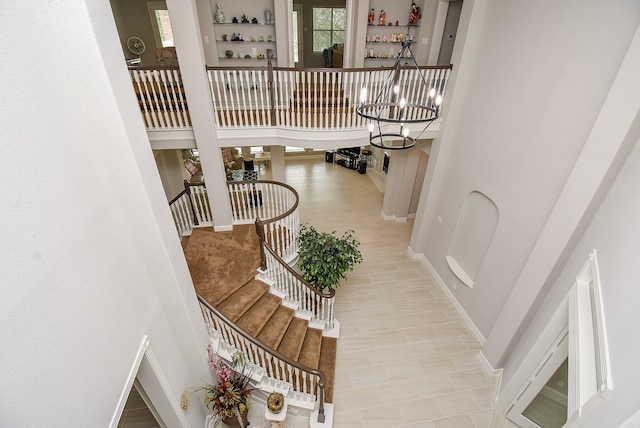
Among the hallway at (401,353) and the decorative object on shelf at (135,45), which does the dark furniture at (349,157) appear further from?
the decorative object on shelf at (135,45)

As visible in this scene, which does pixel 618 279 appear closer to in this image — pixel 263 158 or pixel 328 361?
pixel 328 361

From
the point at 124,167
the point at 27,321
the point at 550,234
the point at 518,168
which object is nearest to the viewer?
the point at 27,321

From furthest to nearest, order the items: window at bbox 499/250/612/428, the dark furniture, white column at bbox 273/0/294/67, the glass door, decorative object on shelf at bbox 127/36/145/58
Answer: the dark furniture
decorative object on shelf at bbox 127/36/145/58
white column at bbox 273/0/294/67
the glass door
window at bbox 499/250/612/428

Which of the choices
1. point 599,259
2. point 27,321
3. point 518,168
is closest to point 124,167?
point 27,321

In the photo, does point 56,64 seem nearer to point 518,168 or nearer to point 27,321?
point 27,321

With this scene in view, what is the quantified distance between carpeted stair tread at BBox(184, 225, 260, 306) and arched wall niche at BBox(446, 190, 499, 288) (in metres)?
3.98

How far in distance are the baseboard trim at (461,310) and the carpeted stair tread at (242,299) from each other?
12.5 ft

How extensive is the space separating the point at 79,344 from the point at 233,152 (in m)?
8.63

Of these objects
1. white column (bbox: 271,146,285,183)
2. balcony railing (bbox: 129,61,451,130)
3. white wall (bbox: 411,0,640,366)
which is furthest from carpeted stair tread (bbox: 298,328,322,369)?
balcony railing (bbox: 129,61,451,130)

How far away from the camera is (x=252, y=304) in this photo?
14.9 feet

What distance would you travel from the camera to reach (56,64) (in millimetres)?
1558

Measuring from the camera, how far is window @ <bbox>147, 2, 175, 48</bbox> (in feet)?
24.0

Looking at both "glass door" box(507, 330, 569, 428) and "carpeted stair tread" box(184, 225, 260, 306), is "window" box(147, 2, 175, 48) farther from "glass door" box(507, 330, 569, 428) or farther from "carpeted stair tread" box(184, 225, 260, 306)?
"glass door" box(507, 330, 569, 428)

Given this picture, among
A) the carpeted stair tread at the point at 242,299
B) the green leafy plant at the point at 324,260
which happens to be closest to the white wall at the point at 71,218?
the carpeted stair tread at the point at 242,299
